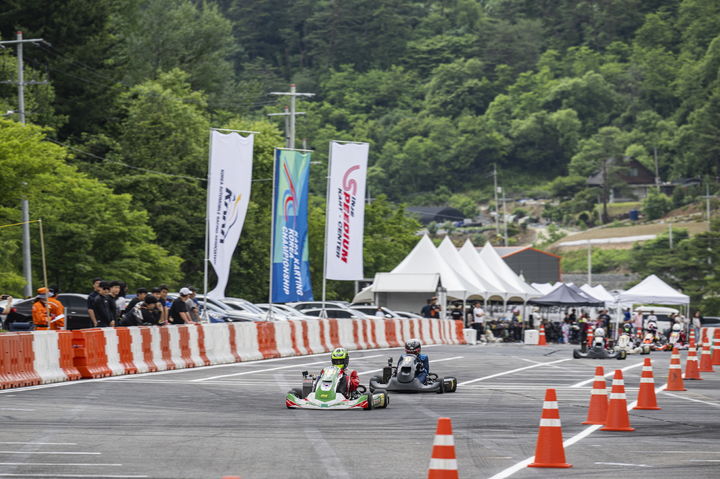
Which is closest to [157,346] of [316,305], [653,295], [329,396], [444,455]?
[329,396]

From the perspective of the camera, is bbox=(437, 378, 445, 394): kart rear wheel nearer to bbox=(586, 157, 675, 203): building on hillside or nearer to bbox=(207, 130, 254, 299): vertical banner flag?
bbox=(207, 130, 254, 299): vertical banner flag

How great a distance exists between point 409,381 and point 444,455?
42.1 feet

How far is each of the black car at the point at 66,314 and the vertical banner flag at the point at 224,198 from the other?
3662 mm

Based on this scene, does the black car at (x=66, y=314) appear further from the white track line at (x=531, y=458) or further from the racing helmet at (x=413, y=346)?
the white track line at (x=531, y=458)

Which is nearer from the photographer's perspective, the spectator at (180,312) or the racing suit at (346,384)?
the racing suit at (346,384)

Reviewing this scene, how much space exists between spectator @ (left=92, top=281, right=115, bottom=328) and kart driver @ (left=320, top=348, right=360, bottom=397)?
26.1 ft

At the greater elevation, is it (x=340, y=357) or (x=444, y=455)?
(x=340, y=357)

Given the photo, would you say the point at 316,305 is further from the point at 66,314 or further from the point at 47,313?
the point at 47,313

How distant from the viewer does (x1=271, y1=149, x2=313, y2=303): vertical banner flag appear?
35.2 metres

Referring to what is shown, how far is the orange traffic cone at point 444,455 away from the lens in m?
8.64

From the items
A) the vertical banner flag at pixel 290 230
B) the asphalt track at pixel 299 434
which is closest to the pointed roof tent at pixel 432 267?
the vertical banner flag at pixel 290 230

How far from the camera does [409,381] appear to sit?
2150cm

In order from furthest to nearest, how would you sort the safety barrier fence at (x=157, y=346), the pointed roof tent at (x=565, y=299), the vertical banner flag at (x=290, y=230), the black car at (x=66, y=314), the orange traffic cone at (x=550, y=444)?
the pointed roof tent at (x=565, y=299) → the vertical banner flag at (x=290, y=230) → the black car at (x=66, y=314) → the safety barrier fence at (x=157, y=346) → the orange traffic cone at (x=550, y=444)

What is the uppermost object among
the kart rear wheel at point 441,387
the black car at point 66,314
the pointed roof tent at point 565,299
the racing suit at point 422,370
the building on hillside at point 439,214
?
the building on hillside at point 439,214
